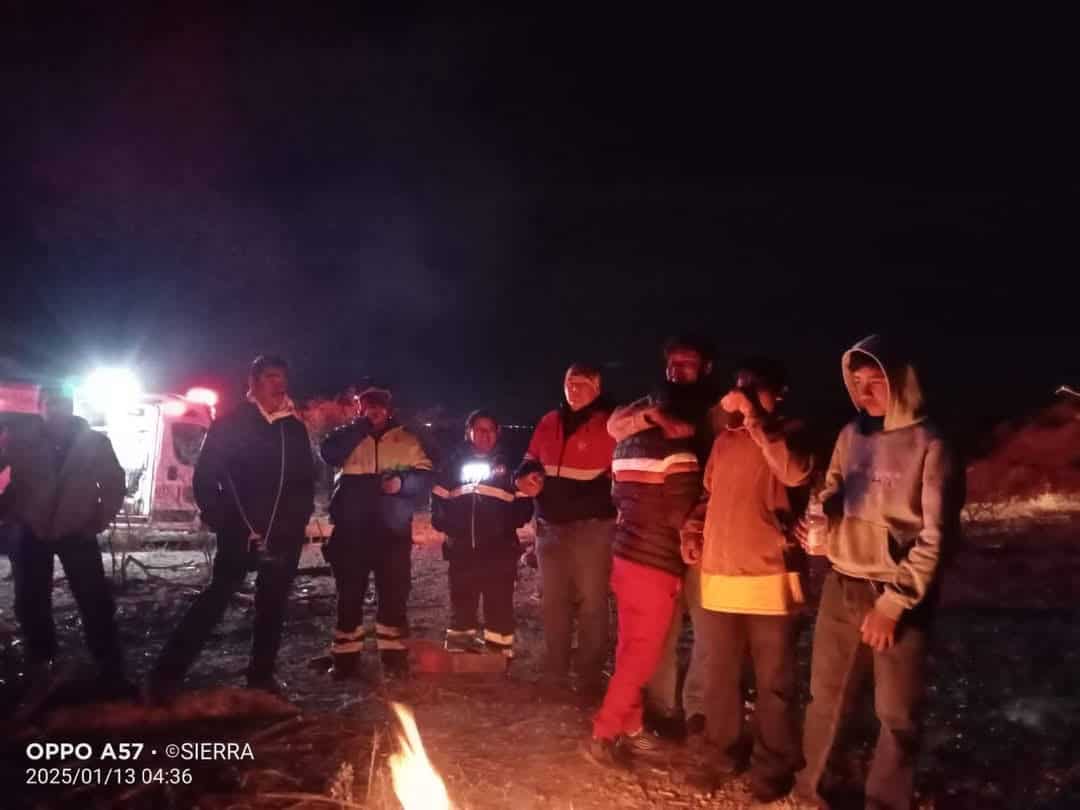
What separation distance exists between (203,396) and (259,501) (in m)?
11.7

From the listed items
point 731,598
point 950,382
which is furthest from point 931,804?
point 950,382

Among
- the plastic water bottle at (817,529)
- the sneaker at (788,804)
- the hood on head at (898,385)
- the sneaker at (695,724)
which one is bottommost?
the sneaker at (788,804)

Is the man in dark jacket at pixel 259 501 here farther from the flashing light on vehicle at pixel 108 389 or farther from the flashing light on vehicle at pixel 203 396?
the flashing light on vehicle at pixel 203 396

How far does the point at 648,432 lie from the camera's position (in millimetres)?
4648

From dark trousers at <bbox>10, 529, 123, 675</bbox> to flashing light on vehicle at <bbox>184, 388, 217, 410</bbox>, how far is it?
10.4 m

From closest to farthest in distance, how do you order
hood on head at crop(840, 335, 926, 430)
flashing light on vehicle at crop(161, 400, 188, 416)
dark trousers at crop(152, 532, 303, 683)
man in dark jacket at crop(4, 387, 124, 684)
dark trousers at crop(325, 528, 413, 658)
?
hood on head at crop(840, 335, 926, 430) → dark trousers at crop(152, 532, 303, 683) → man in dark jacket at crop(4, 387, 124, 684) → dark trousers at crop(325, 528, 413, 658) → flashing light on vehicle at crop(161, 400, 188, 416)

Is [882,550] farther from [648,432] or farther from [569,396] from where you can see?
[569,396]

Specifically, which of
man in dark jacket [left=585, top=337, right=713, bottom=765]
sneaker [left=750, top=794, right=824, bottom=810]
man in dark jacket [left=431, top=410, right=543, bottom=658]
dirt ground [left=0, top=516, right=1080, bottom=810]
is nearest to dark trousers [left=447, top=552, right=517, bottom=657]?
man in dark jacket [left=431, top=410, right=543, bottom=658]

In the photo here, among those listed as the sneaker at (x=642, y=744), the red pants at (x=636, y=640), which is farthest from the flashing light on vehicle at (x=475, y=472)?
→ the sneaker at (x=642, y=744)

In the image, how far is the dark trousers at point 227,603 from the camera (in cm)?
520

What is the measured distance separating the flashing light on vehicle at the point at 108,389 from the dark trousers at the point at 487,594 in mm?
10993

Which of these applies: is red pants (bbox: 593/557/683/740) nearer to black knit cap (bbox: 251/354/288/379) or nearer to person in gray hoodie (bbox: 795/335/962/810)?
person in gray hoodie (bbox: 795/335/962/810)

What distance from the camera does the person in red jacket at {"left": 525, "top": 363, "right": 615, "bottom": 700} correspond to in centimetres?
543

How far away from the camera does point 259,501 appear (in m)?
5.38
